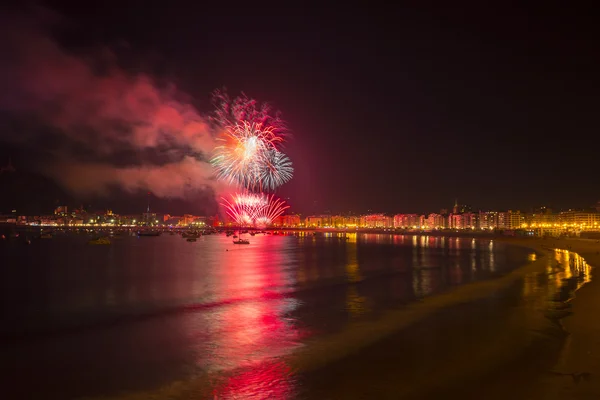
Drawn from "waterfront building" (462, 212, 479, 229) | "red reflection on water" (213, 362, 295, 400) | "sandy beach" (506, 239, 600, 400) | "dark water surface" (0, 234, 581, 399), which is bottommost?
"dark water surface" (0, 234, 581, 399)

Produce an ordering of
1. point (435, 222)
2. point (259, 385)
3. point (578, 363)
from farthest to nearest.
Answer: point (435, 222), point (578, 363), point (259, 385)

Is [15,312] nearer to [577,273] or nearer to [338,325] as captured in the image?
[338,325]

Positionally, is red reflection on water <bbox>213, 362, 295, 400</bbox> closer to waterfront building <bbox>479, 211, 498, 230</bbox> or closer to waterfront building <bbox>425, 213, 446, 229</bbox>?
waterfront building <bbox>479, 211, 498, 230</bbox>

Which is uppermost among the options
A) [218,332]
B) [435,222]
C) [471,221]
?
[471,221]

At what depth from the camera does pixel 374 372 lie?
26.3ft

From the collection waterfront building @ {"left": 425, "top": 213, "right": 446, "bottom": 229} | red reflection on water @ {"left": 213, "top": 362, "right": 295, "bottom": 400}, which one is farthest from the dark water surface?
waterfront building @ {"left": 425, "top": 213, "right": 446, "bottom": 229}

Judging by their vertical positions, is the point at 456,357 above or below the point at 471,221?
below

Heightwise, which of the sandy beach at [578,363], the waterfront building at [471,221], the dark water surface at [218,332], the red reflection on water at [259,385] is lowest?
the dark water surface at [218,332]

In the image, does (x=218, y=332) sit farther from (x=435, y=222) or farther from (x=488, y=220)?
(x=435, y=222)

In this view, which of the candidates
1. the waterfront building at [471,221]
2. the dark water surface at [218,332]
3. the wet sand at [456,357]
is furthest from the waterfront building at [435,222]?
the wet sand at [456,357]

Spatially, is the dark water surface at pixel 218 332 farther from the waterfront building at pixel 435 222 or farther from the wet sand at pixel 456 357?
the waterfront building at pixel 435 222

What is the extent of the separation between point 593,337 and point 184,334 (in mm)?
9865

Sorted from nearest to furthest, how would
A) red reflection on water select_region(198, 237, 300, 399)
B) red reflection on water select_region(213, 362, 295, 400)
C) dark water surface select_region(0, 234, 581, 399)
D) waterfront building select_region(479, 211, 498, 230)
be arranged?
red reflection on water select_region(213, 362, 295, 400) → red reflection on water select_region(198, 237, 300, 399) → dark water surface select_region(0, 234, 581, 399) → waterfront building select_region(479, 211, 498, 230)

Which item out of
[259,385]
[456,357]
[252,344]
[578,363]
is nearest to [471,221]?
[578,363]
